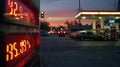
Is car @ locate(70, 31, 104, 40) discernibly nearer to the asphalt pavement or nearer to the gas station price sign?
the asphalt pavement

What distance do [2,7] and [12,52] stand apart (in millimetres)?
610

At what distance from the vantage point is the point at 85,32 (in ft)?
156

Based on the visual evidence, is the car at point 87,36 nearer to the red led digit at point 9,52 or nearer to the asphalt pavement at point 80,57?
the asphalt pavement at point 80,57

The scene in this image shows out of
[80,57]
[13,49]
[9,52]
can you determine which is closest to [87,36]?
[80,57]

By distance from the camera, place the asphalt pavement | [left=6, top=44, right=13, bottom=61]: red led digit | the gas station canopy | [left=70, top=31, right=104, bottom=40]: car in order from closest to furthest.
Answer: [left=6, top=44, right=13, bottom=61]: red led digit
the asphalt pavement
[left=70, top=31, right=104, bottom=40]: car
the gas station canopy

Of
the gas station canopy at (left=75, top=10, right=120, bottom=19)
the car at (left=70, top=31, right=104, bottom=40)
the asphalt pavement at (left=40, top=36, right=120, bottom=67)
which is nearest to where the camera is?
the asphalt pavement at (left=40, top=36, right=120, bottom=67)

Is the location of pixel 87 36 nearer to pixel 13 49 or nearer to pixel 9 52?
pixel 13 49

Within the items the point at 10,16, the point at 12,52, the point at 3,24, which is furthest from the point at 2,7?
the point at 12,52

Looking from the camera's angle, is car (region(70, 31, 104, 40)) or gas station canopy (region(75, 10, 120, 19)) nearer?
car (region(70, 31, 104, 40))

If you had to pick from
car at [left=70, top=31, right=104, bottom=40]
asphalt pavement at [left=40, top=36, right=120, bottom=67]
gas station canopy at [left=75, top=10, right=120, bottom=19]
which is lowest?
asphalt pavement at [left=40, top=36, right=120, bottom=67]

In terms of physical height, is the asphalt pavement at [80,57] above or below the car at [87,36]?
below

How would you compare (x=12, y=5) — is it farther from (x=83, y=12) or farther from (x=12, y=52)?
(x=83, y=12)

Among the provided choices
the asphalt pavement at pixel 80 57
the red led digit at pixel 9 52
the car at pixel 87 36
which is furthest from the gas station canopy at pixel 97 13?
the red led digit at pixel 9 52

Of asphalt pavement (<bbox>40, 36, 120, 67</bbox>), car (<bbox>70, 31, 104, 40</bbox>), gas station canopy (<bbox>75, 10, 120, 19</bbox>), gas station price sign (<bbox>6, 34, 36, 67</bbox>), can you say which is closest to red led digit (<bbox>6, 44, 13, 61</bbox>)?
gas station price sign (<bbox>6, 34, 36, 67</bbox>)
